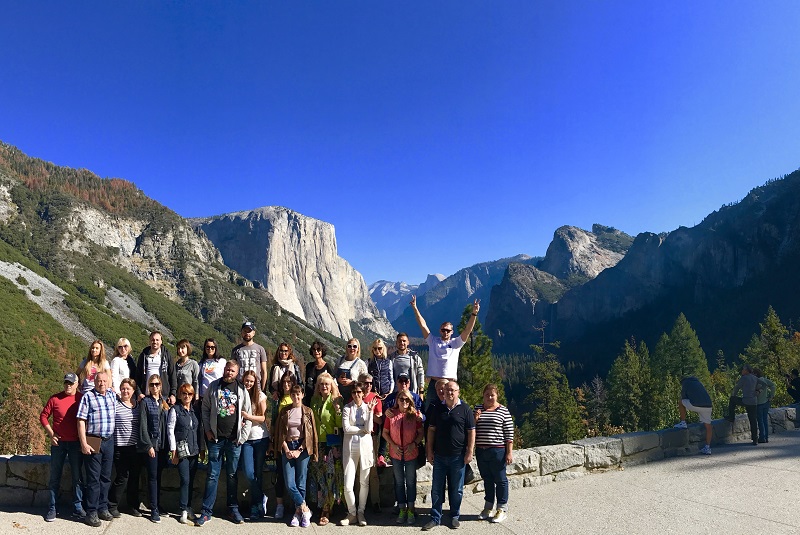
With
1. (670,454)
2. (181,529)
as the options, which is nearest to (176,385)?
(181,529)

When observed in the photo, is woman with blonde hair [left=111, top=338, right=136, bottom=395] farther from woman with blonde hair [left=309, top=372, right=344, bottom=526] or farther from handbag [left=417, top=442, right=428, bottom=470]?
handbag [left=417, top=442, right=428, bottom=470]

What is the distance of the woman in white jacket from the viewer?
629cm

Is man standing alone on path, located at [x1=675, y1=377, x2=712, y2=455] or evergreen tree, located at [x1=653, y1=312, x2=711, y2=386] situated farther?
evergreen tree, located at [x1=653, y1=312, x2=711, y2=386]

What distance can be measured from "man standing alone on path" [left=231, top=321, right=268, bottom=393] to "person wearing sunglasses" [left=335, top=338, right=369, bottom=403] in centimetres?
113

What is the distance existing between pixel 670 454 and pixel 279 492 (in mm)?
8124

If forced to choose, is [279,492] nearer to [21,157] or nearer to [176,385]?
[176,385]

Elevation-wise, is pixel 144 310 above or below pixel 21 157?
below

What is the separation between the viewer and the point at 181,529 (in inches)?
237

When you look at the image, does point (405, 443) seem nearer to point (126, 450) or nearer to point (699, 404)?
point (126, 450)

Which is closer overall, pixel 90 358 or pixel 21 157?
pixel 90 358

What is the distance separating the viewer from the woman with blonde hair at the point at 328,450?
6461 mm

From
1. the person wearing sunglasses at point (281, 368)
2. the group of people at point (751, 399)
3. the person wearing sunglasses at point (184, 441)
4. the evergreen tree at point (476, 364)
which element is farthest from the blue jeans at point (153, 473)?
the evergreen tree at point (476, 364)

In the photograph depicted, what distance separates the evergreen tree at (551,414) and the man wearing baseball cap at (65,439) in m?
41.4

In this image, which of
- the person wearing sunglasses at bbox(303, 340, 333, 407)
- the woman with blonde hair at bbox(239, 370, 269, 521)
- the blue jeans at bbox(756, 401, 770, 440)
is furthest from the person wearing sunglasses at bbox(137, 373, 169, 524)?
the blue jeans at bbox(756, 401, 770, 440)
